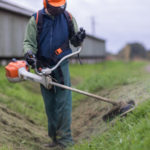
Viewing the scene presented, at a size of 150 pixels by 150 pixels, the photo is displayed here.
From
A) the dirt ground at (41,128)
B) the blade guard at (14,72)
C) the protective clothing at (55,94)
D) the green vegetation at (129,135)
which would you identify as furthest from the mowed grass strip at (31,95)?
the green vegetation at (129,135)

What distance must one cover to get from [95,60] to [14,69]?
2156 cm

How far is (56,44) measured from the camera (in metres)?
3.51

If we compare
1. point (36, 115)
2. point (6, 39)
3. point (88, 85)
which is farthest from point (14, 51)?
point (36, 115)

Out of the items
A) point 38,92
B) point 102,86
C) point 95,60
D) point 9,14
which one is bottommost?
point 95,60

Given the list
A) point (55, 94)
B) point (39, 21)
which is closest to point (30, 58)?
point (39, 21)

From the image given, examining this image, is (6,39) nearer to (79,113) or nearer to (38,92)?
(38,92)

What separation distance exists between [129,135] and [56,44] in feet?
5.51

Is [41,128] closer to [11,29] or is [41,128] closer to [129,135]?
[129,135]

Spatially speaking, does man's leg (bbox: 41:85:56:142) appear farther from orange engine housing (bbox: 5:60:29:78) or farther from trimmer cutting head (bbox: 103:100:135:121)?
trimmer cutting head (bbox: 103:100:135:121)

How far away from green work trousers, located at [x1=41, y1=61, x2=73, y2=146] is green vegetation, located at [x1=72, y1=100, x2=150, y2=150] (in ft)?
2.26

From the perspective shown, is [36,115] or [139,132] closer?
[139,132]

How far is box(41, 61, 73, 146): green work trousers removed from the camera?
11.8ft

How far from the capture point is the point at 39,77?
3236 mm

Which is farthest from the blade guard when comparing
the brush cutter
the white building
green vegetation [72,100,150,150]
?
the white building
